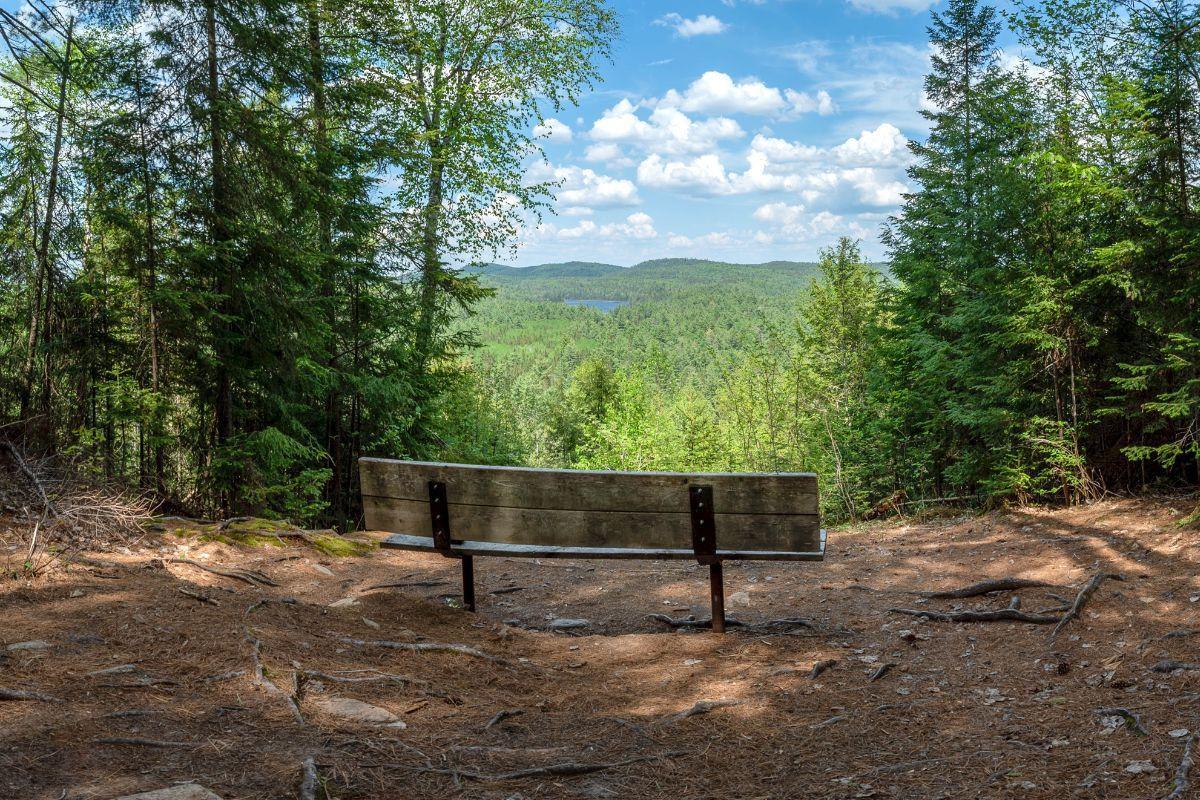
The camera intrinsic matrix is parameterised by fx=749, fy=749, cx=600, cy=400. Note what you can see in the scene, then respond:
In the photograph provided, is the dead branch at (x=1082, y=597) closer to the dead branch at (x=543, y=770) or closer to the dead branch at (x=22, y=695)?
the dead branch at (x=543, y=770)

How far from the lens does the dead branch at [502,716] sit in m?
3.14

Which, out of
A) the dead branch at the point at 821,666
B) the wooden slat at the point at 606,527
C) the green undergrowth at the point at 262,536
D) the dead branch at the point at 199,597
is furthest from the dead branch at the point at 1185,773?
the green undergrowth at the point at 262,536

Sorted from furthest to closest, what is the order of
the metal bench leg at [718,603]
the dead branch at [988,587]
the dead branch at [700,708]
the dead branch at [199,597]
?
1. the dead branch at [988,587]
2. the metal bench leg at [718,603]
3. the dead branch at [199,597]
4. the dead branch at [700,708]

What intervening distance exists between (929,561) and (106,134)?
9.02 meters

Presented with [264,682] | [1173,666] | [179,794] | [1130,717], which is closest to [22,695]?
[264,682]

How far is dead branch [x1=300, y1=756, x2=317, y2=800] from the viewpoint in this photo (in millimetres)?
2207

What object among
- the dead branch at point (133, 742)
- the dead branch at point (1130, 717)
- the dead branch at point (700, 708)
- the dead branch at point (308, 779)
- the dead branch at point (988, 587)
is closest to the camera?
the dead branch at point (308, 779)

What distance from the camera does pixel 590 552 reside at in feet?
15.0

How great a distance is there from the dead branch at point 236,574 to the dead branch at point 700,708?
3.36 m

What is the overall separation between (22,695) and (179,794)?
99 centimetres

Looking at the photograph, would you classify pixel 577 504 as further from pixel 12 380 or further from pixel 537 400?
pixel 537 400

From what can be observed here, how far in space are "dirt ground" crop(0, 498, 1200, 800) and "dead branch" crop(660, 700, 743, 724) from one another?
17mm

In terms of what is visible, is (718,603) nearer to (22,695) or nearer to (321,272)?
(22,695)

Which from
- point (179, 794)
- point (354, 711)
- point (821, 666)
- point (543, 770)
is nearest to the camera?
point (179, 794)
